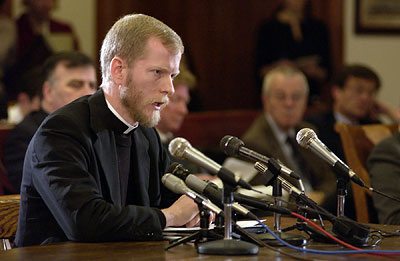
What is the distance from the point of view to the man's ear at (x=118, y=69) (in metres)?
3.71

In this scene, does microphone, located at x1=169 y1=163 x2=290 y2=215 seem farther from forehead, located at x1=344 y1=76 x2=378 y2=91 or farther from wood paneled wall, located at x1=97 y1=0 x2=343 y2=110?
wood paneled wall, located at x1=97 y1=0 x2=343 y2=110

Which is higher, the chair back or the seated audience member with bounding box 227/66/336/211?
the chair back

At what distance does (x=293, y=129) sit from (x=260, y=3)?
376 centimetres

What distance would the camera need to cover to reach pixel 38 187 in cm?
356

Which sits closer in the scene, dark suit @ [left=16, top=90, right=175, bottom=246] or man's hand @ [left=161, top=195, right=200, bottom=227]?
dark suit @ [left=16, top=90, right=175, bottom=246]

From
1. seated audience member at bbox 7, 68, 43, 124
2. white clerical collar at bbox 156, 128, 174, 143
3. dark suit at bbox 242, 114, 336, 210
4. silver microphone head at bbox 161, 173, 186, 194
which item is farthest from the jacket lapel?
dark suit at bbox 242, 114, 336, 210

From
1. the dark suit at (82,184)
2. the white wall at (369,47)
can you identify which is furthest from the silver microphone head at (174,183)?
the white wall at (369,47)

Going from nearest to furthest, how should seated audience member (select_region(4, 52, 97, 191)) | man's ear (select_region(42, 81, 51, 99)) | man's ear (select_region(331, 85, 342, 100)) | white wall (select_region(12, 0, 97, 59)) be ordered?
1. seated audience member (select_region(4, 52, 97, 191))
2. man's ear (select_region(42, 81, 51, 99))
3. man's ear (select_region(331, 85, 342, 100))
4. white wall (select_region(12, 0, 97, 59))

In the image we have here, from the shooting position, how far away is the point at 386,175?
4746 mm

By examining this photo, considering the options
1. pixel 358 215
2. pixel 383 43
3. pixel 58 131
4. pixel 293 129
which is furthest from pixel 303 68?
pixel 58 131

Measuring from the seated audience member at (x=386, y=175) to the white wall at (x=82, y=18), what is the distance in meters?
5.11

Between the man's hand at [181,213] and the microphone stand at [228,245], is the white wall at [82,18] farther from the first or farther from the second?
the microphone stand at [228,245]

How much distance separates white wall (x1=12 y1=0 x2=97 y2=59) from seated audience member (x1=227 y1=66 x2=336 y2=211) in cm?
243

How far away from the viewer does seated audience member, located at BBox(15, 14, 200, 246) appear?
3.44m
